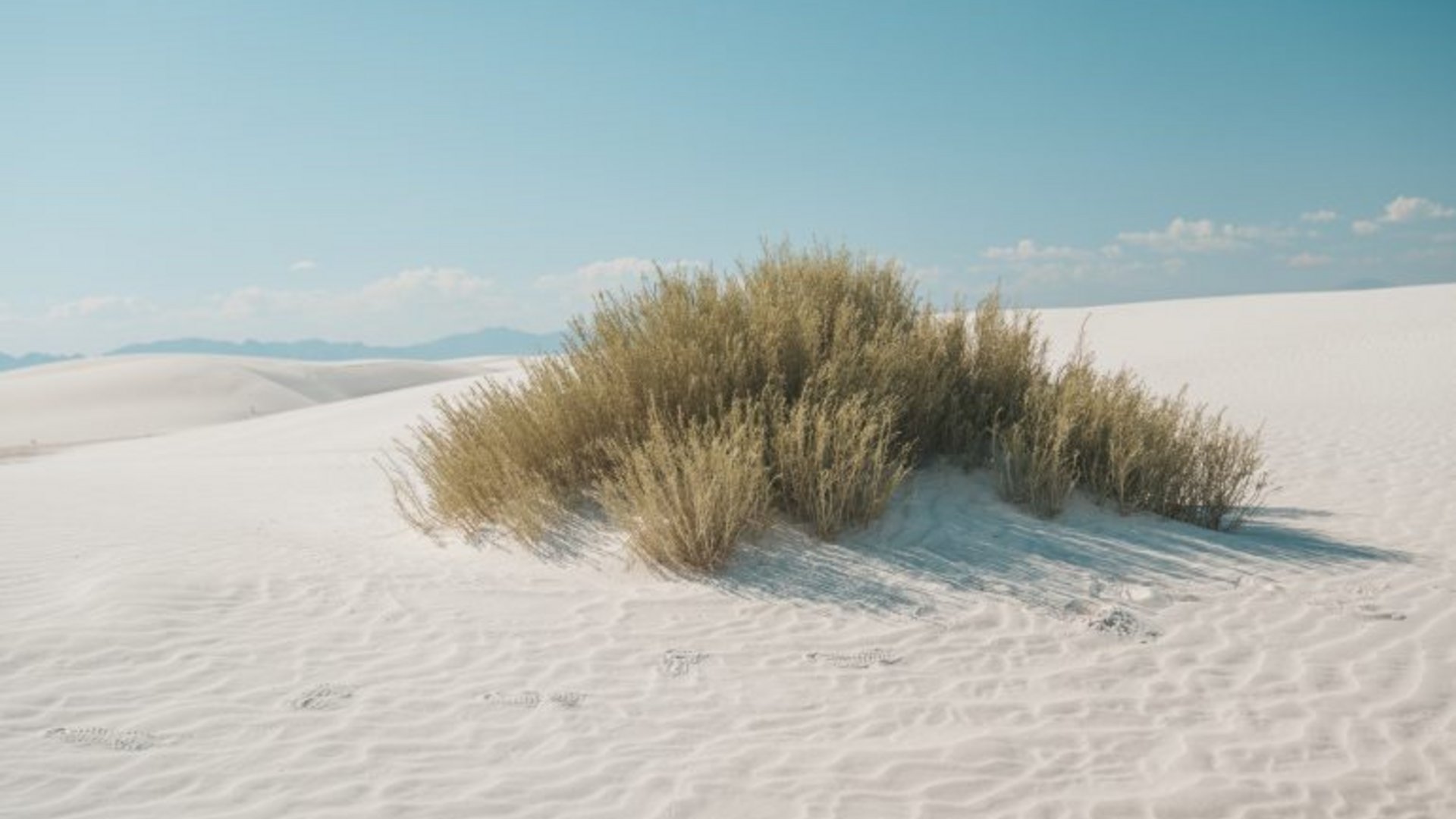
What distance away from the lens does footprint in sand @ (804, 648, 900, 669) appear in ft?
17.6

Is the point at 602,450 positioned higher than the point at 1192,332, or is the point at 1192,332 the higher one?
the point at 1192,332

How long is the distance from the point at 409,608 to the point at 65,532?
13.3 ft

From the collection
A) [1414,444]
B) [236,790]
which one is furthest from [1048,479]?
[1414,444]

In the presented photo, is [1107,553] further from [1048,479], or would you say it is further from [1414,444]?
[1414,444]

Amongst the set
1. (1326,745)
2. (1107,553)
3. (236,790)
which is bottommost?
(236,790)

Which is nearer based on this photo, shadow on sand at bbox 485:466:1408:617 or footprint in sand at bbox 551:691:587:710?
footprint in sand at bbox 551:691:587:710

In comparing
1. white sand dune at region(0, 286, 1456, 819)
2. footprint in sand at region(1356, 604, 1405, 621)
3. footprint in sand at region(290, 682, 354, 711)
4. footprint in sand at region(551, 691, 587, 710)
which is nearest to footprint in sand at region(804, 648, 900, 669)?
white sand dune at region(0, 286, 1456, 819)

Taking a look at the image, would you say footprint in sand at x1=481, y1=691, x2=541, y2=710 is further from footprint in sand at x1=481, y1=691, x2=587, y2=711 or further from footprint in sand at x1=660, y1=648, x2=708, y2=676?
footprint in sand at x1=660, y1=648, x2=708, y2=676

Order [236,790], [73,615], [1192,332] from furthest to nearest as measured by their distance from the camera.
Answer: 1. [1192,332]
2. [73,615]
3. [236,790]

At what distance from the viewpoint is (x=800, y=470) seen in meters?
6.94

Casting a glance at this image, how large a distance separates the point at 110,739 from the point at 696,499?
3248mm

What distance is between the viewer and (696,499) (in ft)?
20.8

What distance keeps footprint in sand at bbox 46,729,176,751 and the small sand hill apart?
28457 mm

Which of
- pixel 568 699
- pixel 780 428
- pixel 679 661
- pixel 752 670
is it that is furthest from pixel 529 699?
pixel 780 428
